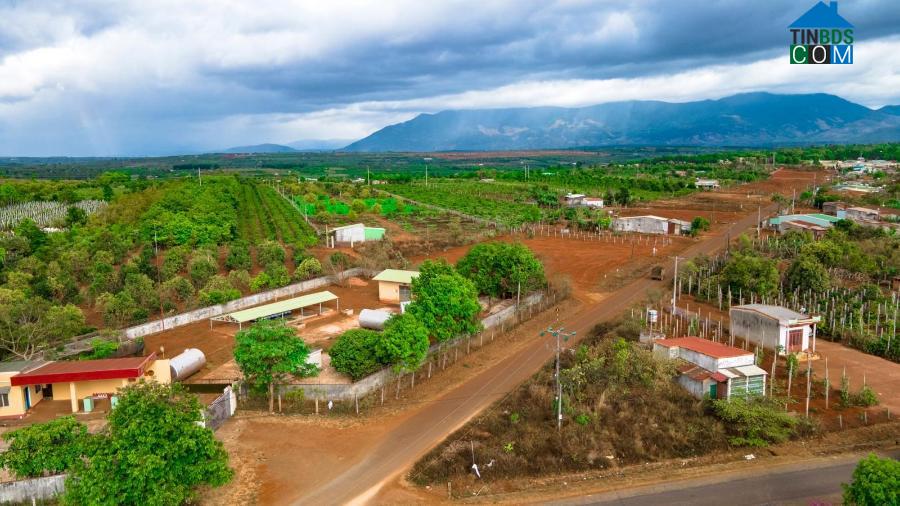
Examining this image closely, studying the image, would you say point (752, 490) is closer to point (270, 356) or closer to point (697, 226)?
point (270, 356)

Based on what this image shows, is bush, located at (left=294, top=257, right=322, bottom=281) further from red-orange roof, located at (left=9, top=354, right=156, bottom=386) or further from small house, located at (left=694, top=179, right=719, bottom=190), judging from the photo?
small house, located at (left=694, top=179, right=719, bottom=190)

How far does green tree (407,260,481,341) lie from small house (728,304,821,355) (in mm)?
11311

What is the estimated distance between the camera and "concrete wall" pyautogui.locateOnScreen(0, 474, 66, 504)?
570 inches

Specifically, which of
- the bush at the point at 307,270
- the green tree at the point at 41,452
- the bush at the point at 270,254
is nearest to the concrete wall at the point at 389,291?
the bush at the point at 307,270

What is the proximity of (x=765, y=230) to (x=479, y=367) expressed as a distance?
41593mm

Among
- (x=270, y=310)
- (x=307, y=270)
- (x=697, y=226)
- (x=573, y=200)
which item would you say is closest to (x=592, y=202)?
(x=573, y=200)

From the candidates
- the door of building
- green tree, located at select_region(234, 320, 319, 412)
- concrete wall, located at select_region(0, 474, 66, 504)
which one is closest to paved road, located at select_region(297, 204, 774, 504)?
green tree, located at select_region(234, 320, 319, 412)

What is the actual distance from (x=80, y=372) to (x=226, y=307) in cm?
1049

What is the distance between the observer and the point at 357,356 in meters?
21.2

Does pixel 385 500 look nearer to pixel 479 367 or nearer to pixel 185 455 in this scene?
pixel 185 455

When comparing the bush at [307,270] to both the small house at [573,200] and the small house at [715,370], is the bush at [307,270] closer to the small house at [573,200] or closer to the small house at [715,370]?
the small house at [715,370]

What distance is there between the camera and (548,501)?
1508 centimetres

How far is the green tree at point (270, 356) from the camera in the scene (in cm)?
1981

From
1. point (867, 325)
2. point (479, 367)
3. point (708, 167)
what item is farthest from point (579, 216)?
point (708, 167)
